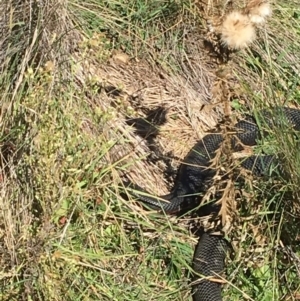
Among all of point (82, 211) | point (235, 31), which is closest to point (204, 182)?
point (82, 211)

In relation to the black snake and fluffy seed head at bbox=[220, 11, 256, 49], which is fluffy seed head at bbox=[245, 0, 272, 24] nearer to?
fluffy seed head at bbox=[220, 11, 256, 49]

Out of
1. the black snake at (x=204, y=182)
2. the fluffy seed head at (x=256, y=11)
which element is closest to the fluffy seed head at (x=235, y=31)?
the fluffy seed head at (x=256, y=11)

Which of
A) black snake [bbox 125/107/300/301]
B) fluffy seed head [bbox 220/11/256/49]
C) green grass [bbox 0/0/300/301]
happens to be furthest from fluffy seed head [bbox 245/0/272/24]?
green grass [bbox 0/0/300/301]

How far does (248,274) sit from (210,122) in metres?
1.18

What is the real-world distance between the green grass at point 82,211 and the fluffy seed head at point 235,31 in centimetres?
68

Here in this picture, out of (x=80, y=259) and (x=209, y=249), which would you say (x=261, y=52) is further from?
(x=80, y=259)

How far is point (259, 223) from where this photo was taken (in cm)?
466

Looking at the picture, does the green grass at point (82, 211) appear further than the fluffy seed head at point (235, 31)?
Yes

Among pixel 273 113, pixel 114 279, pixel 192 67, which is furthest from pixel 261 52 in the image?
pixel 114 279

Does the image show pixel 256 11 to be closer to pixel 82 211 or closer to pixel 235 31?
pixel 235 31

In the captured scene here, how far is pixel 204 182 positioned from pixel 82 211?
927 mm

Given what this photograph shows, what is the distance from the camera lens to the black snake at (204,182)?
15.4 ft

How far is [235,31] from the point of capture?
3.94 metres

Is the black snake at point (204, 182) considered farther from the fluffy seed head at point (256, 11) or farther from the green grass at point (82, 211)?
the fluffy seed head at point (256, 11)
